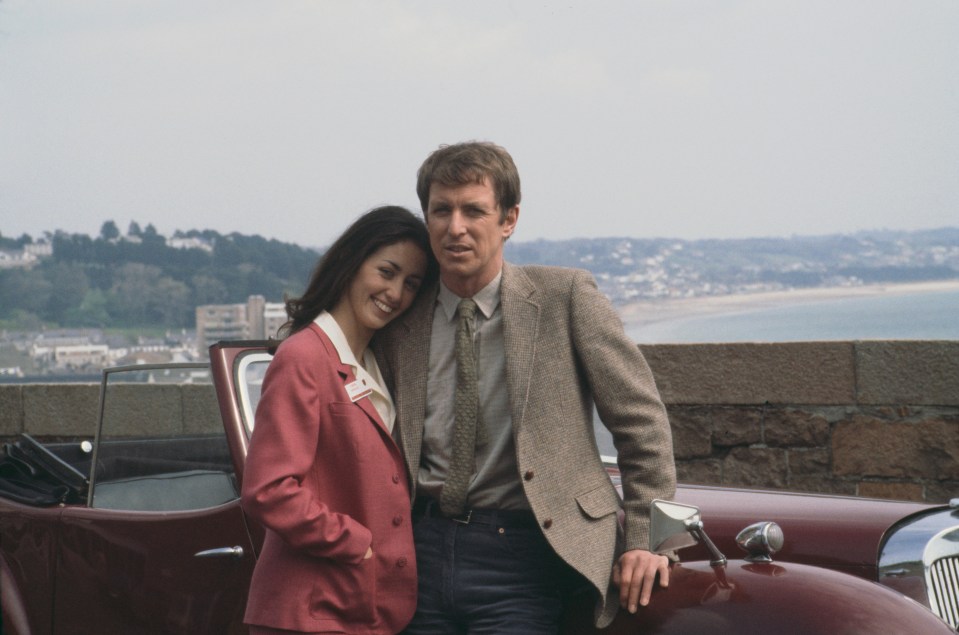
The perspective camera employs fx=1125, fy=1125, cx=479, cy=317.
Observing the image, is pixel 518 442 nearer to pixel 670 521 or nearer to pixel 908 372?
pixel 670 521

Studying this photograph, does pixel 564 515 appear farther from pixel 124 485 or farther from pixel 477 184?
pixel 124 485

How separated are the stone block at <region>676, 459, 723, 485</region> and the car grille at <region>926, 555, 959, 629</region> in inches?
124

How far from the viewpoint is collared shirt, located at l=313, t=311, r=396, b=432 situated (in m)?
2.79

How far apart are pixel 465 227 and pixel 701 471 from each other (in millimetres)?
4137

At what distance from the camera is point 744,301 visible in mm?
18641

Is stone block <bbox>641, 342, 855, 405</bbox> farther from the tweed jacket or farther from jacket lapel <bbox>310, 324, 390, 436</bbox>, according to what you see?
jacket lapel <bbox>310, 324, 390, 436</bbox>

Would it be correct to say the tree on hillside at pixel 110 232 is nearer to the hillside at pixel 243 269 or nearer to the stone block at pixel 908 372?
the hillside at pixel 243 269

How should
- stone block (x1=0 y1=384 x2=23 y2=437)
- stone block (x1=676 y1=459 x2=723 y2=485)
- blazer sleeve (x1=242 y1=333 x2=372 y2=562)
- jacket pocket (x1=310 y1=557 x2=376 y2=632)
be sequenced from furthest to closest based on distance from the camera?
stone block (x1=0 y1=384 x2=23 y2=437) < stone block (x1=676 y1=459 x2=723 y2=485) < jacket pocket (x1=310 y1=557 x2=376 y2=632) < blazer sleeve (x1=242 y1=333 x2=372 y2=562)

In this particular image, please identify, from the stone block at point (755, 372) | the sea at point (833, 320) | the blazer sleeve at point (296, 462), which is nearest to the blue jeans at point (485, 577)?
the blazer sleeve at point (296, 462)

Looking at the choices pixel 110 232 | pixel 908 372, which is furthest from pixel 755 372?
pixel 110 232

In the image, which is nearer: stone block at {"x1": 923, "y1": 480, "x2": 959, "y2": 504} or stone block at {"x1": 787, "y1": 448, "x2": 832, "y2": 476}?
stone block at {"x1": 923, "y1": 480, "x2": 959, "y2": 504}

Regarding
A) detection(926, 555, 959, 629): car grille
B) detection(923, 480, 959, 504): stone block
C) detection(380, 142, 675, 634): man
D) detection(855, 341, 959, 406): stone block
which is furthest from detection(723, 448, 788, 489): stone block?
detection(380, 142, 675, 634): man

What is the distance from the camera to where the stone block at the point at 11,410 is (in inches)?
329

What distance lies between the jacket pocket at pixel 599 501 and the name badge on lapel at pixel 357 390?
0.57 meters
